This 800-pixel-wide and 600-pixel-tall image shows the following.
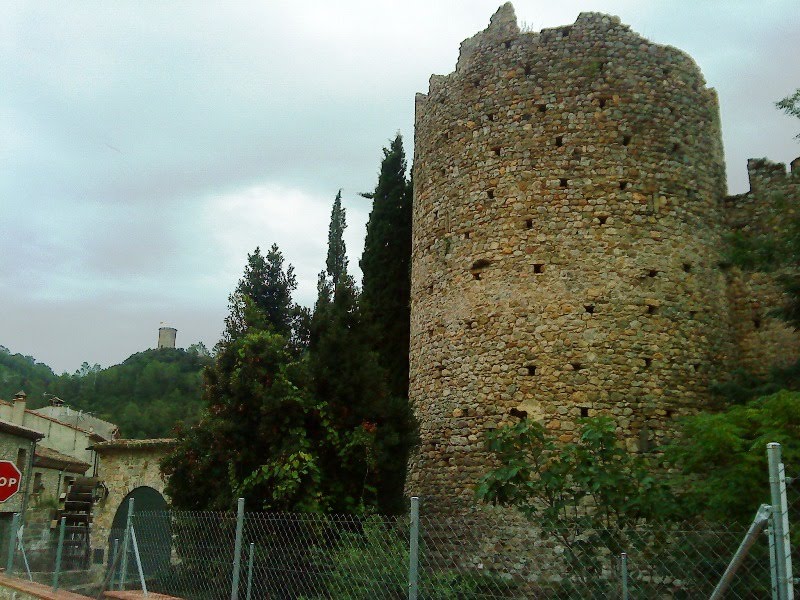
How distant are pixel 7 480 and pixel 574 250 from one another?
9.03 metres

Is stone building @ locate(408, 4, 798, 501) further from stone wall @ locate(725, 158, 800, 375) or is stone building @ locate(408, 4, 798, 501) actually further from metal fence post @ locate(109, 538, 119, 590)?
metal fence post @ locate(109, 538, 119, 590)

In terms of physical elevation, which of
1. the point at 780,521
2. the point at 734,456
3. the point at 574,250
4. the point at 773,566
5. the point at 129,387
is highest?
the point at 129,387

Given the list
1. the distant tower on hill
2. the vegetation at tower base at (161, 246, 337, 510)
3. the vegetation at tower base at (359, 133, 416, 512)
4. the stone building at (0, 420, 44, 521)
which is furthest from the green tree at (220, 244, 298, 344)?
the distant tower on hill

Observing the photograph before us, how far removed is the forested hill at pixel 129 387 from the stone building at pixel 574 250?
27340mm

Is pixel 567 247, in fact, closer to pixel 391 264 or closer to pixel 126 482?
pixel 391 264

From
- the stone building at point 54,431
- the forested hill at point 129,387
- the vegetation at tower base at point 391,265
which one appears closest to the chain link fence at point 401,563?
the vegetation at tower base at point 391,265

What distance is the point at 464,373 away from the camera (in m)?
12.6

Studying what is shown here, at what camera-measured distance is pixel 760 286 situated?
13.2 meters

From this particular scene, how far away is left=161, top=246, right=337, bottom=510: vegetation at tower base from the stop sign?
240 cm

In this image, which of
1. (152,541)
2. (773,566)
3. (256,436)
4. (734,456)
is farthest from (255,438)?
(773,566)

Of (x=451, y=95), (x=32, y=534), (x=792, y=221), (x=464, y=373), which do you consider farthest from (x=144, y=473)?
(x=792, y=221)

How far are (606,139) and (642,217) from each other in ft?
5.01

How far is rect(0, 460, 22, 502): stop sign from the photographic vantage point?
916cm

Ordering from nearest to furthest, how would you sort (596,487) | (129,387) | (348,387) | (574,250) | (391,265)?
1. (596,487)
2. (348,387)
3. (574,250)
4. (391,265)
5. (129,387)
